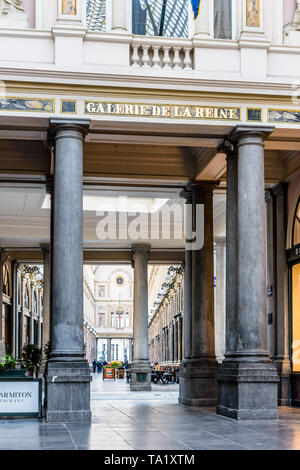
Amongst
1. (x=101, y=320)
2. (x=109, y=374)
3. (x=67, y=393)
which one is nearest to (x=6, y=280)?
(x=109, y=374)

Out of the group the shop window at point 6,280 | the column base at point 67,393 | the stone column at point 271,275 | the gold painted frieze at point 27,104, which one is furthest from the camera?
the shop window at point 6,280

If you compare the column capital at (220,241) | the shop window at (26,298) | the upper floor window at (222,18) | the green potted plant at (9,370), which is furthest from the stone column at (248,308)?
the shop window at (26,298)

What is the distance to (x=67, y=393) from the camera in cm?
1302

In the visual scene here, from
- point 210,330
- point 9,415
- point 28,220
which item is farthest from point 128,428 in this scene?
point 28,220

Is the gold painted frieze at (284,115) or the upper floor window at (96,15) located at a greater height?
the upper floor window at (96,15)

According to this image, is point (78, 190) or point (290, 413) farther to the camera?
point (290, 413)

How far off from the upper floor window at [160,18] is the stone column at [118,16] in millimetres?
614

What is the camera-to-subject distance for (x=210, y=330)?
1734 centimetres

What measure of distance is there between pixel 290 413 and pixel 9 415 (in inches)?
212

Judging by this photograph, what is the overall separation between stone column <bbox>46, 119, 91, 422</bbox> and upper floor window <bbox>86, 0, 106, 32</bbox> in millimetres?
2148

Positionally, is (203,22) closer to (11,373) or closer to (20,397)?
(11,373)

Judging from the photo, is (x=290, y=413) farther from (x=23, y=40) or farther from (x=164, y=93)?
(x=23, y=40)

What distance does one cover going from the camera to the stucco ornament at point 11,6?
45.8 ft

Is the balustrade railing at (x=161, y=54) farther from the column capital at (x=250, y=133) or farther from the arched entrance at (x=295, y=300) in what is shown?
the arched entrance at (x=295, y=300)
